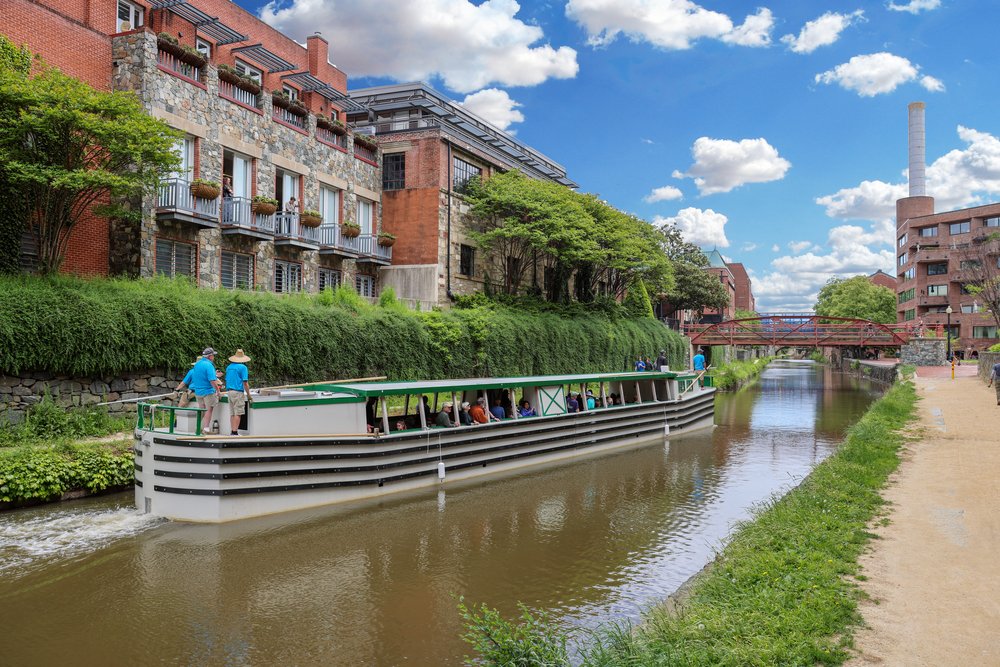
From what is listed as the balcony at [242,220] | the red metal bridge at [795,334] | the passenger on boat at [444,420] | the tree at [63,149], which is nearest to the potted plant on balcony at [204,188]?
the balcony at [242,220]

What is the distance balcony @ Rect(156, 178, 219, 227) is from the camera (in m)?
22.3

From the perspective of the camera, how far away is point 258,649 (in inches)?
302

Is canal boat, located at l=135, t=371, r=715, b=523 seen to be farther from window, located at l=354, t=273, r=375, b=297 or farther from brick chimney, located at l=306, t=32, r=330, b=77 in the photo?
brick chimney, located at l=306, t=32, r=330, b=77

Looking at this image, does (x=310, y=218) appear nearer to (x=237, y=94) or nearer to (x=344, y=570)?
(x=237, y=94)

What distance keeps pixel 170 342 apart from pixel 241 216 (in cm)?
873

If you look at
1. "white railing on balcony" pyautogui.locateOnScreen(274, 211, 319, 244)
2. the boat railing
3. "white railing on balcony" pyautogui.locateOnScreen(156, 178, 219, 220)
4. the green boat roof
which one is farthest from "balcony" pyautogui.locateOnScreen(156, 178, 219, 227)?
the boat railing

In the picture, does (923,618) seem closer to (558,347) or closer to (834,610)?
(834,610)

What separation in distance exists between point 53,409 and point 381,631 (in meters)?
11.4

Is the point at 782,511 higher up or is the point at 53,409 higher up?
the point at 53,409

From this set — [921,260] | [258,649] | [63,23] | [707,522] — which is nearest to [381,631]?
[258,649]

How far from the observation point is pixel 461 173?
36156mm

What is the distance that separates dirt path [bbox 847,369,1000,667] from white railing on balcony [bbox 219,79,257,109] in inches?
950

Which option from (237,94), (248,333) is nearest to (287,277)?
(237,94)

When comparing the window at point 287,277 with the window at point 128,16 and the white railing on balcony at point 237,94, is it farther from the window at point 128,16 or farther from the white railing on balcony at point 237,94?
the window at point 128,16
